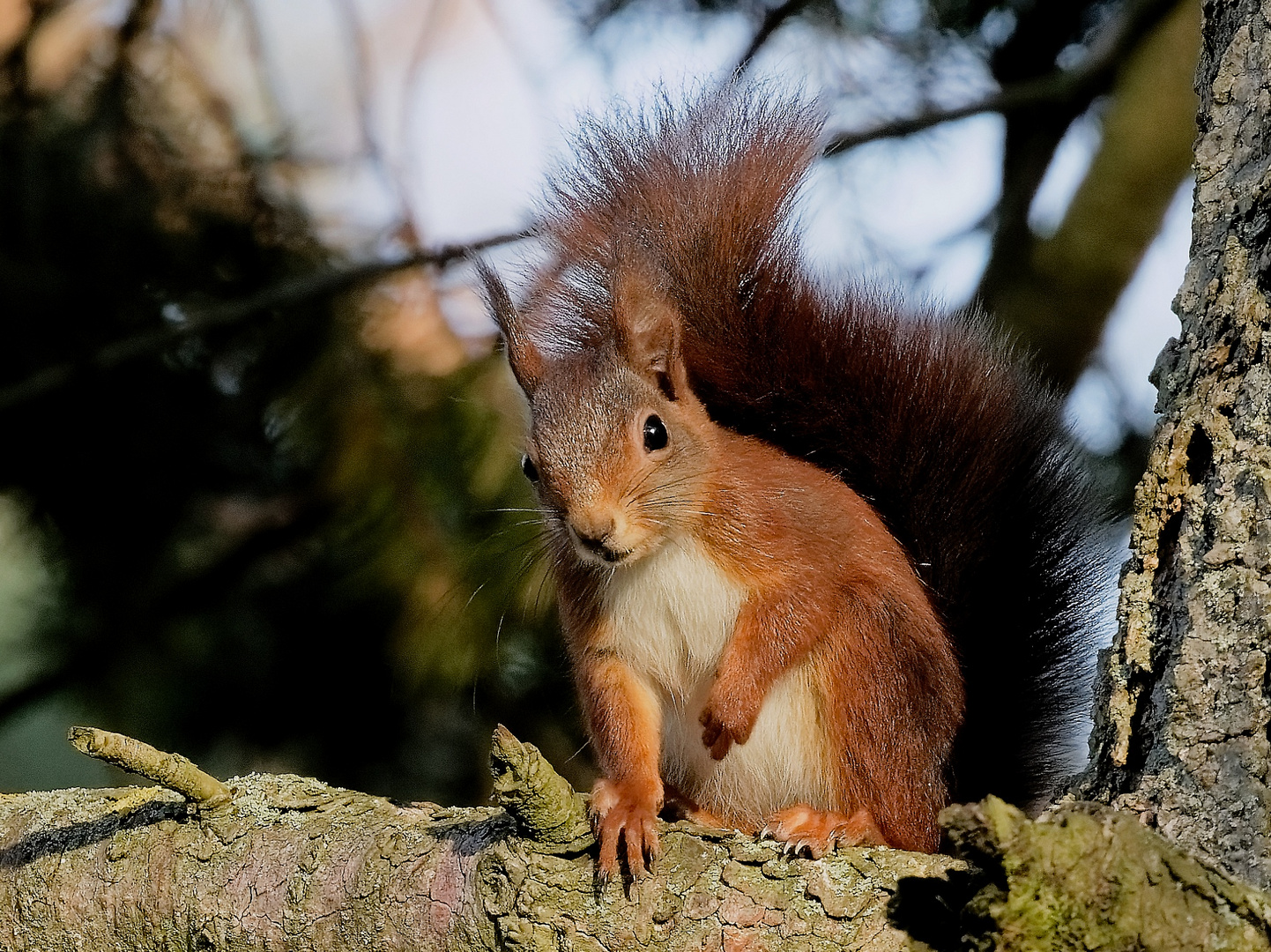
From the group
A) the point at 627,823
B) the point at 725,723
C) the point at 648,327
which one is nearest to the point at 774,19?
the point at 648,327

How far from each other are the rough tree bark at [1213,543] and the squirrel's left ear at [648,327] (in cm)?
74

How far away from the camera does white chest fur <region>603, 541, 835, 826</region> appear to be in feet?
5.27

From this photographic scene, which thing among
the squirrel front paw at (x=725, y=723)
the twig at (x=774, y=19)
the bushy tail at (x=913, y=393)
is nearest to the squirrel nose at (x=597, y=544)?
the squirrel front paw at (x=725, y=723)

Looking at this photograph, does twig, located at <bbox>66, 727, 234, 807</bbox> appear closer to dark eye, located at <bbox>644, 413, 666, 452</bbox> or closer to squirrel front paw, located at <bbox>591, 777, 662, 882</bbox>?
squirrel front paw, located at <bbox>591, 777, 662, 882</bbox>

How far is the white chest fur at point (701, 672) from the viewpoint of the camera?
1606 millimetres

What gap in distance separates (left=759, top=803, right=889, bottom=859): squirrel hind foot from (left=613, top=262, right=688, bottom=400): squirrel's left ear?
0.61 meters

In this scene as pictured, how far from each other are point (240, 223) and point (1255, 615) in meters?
1.63

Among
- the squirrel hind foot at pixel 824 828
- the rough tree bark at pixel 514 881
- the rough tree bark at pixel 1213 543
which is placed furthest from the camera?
the squirrel hind foot at pixel 824 828

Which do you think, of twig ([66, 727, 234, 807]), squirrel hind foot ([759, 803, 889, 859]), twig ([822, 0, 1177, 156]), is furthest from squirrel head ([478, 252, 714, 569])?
twig ([822, 0, 1177, 156])

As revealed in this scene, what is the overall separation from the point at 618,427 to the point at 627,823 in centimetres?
60

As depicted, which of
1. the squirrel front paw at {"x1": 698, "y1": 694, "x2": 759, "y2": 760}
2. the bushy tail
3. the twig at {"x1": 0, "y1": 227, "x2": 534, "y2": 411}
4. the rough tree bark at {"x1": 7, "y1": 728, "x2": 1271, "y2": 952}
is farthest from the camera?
the twig at {"x1": 0, "y1": 227, "x2": 534, "y2": 411}

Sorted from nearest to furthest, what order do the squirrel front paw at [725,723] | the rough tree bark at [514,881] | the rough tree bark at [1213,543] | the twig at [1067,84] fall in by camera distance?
the rough tree bark at [514,881]
the rough tree bark at [1213,543]
the squirrel front paw at [725,723]
the twig at [1067,84]

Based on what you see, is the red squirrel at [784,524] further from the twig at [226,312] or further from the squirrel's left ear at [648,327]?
the twig at [226,312]

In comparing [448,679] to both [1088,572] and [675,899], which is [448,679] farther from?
[1088,572]
